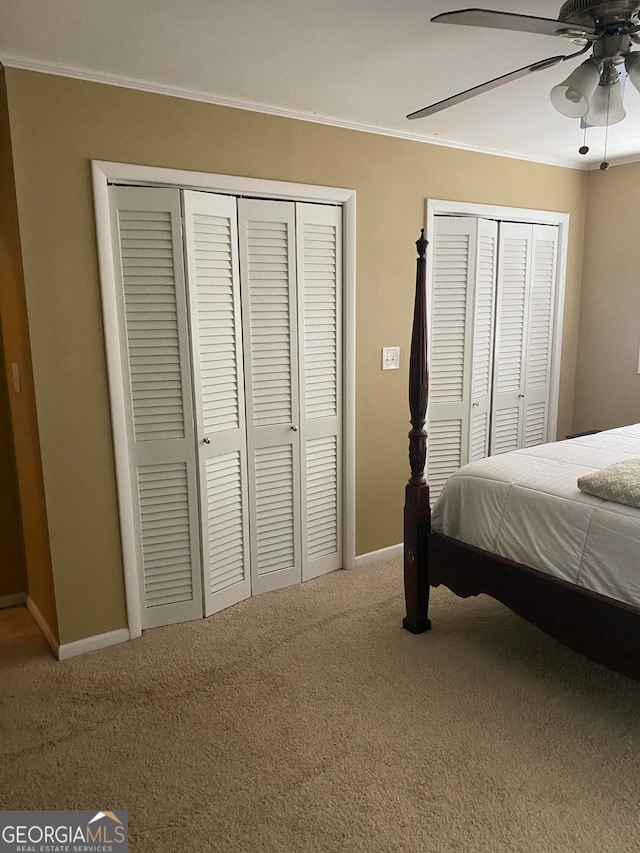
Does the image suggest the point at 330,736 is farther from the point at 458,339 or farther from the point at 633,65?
the point at 458,339

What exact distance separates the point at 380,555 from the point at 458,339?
4.47 ft

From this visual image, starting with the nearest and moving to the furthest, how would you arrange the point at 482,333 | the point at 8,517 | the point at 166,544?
the point at 166,544 → the point at 8,517 → the point at 482,333

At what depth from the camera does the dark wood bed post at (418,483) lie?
2.71 m

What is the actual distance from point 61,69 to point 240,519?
204cm

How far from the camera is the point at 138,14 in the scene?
6.36ft

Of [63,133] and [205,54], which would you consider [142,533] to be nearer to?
[63,133]

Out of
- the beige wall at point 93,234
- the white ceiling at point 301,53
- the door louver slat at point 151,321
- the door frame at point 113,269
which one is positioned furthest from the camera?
the door louver slat at point 151,321

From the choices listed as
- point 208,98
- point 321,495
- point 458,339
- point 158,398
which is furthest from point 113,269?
point 458,339

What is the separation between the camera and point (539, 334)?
4.23 metres

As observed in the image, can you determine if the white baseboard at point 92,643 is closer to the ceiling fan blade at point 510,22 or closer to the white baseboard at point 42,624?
the white baseboard at point 42,624

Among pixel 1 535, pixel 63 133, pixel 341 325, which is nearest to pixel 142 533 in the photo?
pixel 1 535

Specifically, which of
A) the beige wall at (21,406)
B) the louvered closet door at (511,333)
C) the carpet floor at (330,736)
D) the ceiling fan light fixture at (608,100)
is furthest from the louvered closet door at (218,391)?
the louvered closet door at (511,333)

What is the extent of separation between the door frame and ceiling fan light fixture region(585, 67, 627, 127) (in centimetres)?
148

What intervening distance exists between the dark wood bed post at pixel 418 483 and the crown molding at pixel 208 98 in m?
0.82
